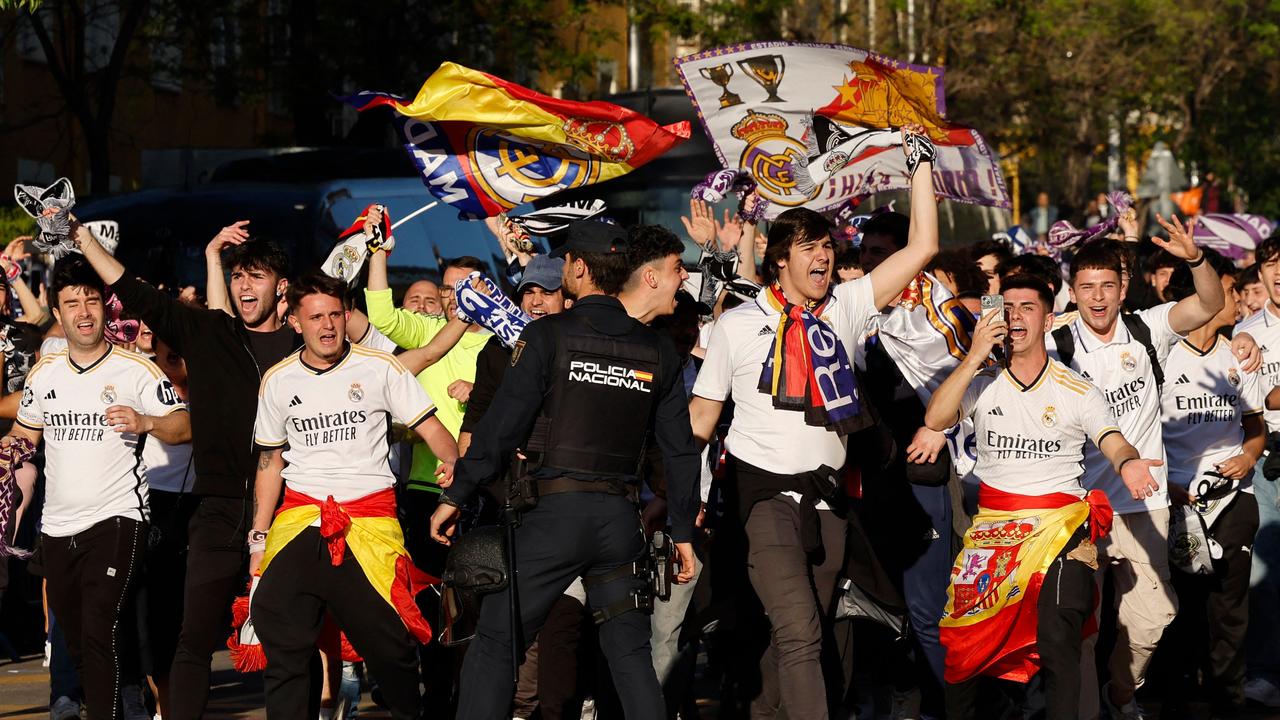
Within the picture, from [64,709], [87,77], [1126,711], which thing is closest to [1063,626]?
[1126,711]

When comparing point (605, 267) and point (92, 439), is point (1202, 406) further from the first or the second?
point (92, 439)

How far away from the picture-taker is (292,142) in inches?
1056

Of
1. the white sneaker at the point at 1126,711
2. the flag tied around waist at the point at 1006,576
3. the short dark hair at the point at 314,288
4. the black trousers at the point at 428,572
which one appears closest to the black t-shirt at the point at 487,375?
the black trousers at the point at 428,572

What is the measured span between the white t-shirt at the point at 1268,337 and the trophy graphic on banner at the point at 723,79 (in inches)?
104

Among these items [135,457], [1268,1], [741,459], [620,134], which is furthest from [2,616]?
[1268,1]

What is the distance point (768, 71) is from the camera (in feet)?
31.8

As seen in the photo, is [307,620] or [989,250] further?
[989,250]

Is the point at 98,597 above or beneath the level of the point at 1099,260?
beneath

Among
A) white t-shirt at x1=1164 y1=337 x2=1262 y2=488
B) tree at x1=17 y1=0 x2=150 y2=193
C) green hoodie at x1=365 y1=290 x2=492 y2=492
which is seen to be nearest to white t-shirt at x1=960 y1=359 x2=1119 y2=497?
white t-shirt at x1=1164 y1=337 x2=1262 y2=488

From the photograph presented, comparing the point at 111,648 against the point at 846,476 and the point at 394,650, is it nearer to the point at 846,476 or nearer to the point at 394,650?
the point at 394,650

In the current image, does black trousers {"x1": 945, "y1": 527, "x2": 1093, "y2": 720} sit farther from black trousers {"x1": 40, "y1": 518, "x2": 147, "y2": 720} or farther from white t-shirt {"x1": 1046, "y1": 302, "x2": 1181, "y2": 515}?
black trousers {"x1": 40, "y1": 518, "x2": 147, "y2": 720}

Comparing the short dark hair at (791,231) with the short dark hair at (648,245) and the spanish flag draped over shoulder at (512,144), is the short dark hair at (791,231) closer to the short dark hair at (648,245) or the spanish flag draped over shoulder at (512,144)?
the short dark hair at (648,245)

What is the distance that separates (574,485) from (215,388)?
6.66 feet

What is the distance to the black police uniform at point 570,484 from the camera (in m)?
7.04
